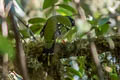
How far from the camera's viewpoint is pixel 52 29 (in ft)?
3.58

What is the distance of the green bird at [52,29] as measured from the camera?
1059mm

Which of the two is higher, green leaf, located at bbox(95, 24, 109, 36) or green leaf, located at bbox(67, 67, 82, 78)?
green leaf, located at bbox(95, 24, 109, 36)

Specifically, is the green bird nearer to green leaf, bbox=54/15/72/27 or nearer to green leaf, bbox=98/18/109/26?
green leaf, bbox=54/15/72/27

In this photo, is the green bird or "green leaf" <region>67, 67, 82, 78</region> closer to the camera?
the green bird

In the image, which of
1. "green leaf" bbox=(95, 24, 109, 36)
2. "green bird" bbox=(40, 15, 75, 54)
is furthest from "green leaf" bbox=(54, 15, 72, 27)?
"green leaf" bbox=(95, 24, 109, 36)

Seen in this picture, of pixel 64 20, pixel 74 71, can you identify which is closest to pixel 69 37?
pixel 64 20

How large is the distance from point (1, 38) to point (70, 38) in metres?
0.75

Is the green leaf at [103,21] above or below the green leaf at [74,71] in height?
above

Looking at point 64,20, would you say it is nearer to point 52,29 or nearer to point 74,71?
point 52,29

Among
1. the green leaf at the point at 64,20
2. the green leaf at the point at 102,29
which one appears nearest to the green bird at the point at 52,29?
the green leaf at the point at 64,20

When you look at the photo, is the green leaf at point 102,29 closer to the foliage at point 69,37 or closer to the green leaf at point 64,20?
the foliage at point 69,37

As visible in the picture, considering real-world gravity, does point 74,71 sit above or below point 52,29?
below

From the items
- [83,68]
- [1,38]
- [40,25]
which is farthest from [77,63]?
[1,38]

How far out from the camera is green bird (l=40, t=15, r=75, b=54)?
3.47ft
